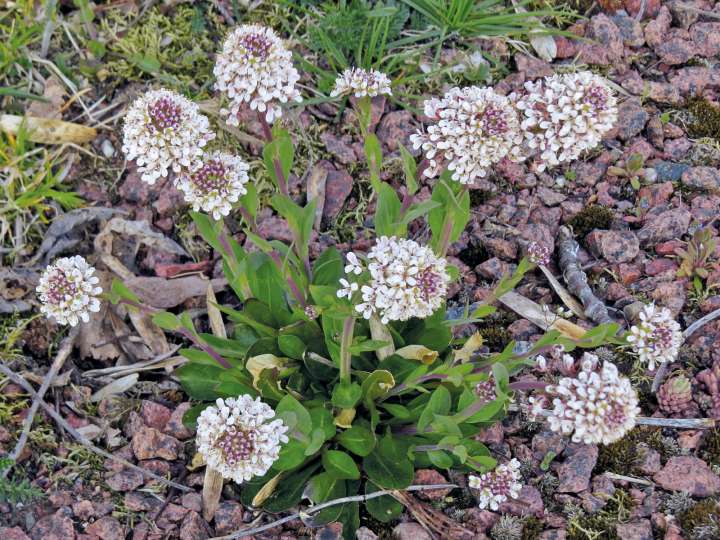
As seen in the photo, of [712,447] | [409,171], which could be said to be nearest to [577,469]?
[712,447]

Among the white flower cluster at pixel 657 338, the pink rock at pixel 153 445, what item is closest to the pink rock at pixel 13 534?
the pink rock at pixel 153 445

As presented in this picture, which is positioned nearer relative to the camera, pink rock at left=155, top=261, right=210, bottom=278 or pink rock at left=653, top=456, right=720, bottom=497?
pink rock at left=653, top=456, right=720, bottom=497

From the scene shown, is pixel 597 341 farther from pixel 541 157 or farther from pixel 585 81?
pixel 585 81

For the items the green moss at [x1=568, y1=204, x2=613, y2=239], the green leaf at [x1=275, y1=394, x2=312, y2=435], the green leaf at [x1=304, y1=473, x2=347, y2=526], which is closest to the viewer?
the green leaf at [x1=275, y1=394, x2=312, y2=435]

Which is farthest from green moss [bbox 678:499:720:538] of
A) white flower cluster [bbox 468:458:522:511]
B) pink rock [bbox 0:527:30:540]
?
pink rock [bbox 0:527:30:540]

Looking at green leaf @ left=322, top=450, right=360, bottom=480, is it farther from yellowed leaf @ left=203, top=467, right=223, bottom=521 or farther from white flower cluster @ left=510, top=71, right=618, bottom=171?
white flower cluster @ left=510, top=71, right=618, bottom=171

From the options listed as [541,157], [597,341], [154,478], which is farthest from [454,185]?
[154,478]

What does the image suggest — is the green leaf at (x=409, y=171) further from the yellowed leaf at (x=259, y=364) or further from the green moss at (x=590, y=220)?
the green moss at (x=590, y=220)

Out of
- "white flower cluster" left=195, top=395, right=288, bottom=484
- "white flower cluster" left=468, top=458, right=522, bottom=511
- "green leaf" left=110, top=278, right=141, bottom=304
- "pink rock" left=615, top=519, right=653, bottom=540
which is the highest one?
"green leaf" left=110, top=278, right=141, bottom=304
